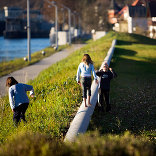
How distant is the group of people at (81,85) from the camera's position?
888 centimetres

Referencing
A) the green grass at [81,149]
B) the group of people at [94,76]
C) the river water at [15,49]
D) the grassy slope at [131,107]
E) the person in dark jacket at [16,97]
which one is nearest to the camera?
the green grass at [81,149]

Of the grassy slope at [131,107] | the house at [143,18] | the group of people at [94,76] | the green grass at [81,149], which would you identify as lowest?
the grassy slope at [131,107]

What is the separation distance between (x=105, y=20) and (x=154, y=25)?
26328 mm

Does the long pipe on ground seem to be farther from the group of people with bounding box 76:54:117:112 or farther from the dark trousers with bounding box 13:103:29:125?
the dark trousers with bounding box 13:103:29:125

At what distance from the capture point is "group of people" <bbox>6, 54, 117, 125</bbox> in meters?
8.88

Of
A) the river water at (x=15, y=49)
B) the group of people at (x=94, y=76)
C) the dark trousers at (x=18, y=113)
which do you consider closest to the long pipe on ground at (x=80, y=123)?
the group of people at (x=94, y=76)

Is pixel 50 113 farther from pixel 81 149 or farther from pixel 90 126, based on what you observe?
pixel 81 149

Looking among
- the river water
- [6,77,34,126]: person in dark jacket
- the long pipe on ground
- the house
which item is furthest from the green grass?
the house

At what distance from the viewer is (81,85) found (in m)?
10.3

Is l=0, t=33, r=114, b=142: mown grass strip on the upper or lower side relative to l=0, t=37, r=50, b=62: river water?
lower

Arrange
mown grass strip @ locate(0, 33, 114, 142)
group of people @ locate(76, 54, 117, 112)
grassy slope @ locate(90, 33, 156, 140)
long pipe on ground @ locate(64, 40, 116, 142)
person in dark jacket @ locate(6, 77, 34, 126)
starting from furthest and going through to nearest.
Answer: group of people @ locate(76, 54, 117, 112), grassy slope @ locate(90, 33, 156, 140), person in dark jacket @ locate(6, 77, 34, 126), mown grass strip @ locate(0, 33, 114, 142), long pipe on ground @ locate(64, 40, 116, 142)

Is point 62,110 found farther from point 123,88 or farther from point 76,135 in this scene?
point 123,88

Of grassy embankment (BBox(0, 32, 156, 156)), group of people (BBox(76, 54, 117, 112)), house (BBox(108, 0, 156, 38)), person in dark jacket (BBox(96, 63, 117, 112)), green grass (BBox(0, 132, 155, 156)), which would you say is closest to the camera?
green grass (BBox(0, 132, 155, 156))

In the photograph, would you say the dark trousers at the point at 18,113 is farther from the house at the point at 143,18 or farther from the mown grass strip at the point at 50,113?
the house at the point at 143,18
